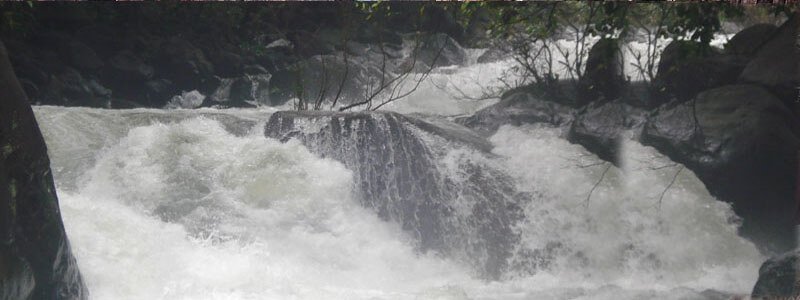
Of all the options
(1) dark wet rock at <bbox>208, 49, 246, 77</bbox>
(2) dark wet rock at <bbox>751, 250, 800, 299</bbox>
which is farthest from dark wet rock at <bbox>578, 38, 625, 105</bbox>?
(1) dark wet rock at <bbox>208, 49, 246, 77</bbox>

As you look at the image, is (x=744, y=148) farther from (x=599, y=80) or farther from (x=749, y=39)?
(x=599, y=80)

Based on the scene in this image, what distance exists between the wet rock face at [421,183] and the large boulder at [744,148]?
1.35 metres

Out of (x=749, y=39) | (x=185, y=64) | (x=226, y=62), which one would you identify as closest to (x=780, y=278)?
(x=749, y=39)

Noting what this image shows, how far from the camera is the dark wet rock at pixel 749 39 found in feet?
16.8

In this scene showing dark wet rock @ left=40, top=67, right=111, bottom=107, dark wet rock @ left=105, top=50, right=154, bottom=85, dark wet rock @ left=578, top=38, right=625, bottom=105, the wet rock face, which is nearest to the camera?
the wet rock face

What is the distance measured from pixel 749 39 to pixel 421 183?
2.59m

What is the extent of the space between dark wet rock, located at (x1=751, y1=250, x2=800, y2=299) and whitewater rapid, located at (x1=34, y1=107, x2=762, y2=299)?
56 centimetres

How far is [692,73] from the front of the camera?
589 cm

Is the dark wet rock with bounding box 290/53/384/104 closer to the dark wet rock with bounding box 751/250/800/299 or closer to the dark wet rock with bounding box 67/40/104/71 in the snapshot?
the dark wet rock with bounding box 67/40/104/71

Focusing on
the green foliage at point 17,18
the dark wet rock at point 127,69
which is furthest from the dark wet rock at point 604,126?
the dark wet rock at point 127,69

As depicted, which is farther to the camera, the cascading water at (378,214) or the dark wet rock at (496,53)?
the dark wet rock at (496,53)

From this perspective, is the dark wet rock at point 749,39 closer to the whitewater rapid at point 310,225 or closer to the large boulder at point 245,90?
the whitewater rapid at point 310,225

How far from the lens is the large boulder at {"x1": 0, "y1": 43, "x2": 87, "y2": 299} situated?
A: 10.0 ft

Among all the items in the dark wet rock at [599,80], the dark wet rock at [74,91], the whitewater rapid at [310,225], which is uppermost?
the dark wet rock at [599,80]
